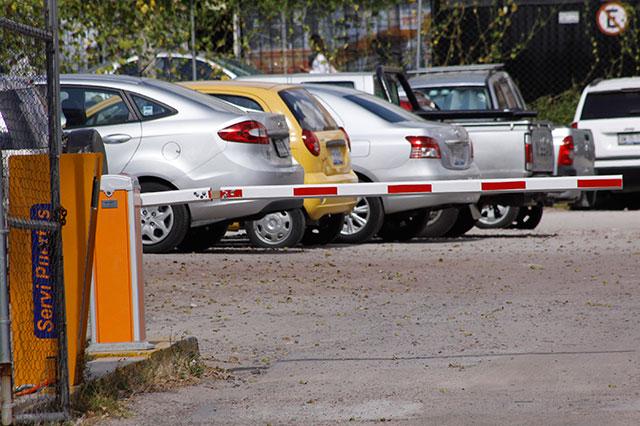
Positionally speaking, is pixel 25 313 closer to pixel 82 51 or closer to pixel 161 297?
pixel 161 297

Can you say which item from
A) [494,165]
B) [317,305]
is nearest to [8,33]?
[317,305]

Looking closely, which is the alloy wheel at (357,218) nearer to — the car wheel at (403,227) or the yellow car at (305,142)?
the yellow car at (305,142)

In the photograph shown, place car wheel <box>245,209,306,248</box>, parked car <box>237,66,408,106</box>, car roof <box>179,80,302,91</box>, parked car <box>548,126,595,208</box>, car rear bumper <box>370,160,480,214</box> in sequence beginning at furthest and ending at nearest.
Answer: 1. parked car <box>237,66,408,106</box>
2. parked car <box>548,126,595,208</box>
3. car rear bumper <box>370,160,480,214</box>
4. car roof <box>179,80,302,91</box>
5. car wheel <box>245,209,306,248</box>

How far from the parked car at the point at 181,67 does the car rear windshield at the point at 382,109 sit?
5431mm

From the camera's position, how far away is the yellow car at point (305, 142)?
13820 mm

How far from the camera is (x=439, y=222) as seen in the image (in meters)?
16.1

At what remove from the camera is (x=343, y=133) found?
14305mm

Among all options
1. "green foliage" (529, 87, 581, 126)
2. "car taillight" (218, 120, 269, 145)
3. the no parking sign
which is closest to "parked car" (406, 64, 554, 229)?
"car taillight" (218, 120, 269, 145)

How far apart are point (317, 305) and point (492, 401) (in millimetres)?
3671

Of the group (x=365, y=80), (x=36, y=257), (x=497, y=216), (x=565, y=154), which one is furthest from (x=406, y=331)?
(x=365, y=80)

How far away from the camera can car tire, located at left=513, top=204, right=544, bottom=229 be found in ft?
57.1

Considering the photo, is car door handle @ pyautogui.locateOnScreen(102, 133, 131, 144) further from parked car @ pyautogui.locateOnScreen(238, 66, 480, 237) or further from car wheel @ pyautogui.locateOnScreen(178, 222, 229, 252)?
parked car @ pyautogui.locateOnScreen(238, 66, 480, 237)

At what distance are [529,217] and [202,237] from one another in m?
→ 4.94

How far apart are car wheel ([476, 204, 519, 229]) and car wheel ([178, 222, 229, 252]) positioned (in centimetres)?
397
